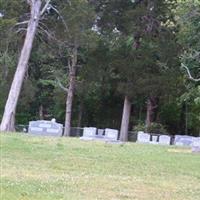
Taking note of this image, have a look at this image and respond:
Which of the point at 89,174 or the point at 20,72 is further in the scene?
the point at 20,72

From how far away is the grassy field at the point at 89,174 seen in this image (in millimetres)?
8820

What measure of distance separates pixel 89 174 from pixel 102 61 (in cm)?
2909

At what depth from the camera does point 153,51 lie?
38594 mm

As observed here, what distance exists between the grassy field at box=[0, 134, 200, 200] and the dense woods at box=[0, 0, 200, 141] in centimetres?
1002

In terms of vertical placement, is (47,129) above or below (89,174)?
above

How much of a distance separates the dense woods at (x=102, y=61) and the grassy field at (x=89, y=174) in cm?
1002

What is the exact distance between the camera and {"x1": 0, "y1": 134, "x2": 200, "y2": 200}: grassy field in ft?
28.9

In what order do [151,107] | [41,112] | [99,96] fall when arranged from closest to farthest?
[151,107], [99,96], [41,112]

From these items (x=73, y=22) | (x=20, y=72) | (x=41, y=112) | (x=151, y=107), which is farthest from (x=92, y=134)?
(x=41, y=112)

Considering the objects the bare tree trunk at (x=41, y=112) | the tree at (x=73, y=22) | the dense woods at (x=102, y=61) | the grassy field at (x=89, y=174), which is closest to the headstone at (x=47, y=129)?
the dense woods at (x=102, y=61)

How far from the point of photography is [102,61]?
1587 inches

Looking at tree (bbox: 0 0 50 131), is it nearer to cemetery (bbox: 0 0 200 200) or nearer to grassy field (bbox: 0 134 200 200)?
cemetery (bbox: 0 0 200 200)

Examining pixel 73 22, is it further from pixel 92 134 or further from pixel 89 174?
pixel 89 174

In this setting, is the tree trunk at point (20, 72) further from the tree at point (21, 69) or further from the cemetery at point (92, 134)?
the cemetery at point (92, 134)
